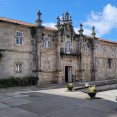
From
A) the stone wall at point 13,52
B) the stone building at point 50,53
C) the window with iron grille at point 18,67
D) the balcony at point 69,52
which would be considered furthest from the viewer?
the balcony at point 69,52

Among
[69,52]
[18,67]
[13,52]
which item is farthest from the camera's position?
[69,52]

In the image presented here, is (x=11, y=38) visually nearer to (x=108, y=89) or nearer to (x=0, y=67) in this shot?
(x=0, y=67)

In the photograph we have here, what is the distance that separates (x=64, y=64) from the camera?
78.2 feet

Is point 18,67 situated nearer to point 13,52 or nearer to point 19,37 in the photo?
point 13,52

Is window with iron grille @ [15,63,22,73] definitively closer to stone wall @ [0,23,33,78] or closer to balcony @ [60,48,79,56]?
stone wall @ [0,23,33,78]

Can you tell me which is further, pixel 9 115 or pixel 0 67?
pixel 0 67

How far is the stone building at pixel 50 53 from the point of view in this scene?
18766 mm

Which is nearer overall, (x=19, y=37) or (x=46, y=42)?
(x=19, y=37)

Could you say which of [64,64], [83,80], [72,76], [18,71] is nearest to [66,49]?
[64,64]

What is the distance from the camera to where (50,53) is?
22.6 m

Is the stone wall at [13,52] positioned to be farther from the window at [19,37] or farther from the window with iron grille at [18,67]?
the window at [19,37]

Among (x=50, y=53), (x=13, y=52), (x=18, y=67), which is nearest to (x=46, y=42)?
(x=50, y=53)

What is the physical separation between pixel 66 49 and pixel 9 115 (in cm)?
1842

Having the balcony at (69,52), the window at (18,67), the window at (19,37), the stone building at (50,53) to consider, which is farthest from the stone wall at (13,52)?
the balcony at (69,52)
